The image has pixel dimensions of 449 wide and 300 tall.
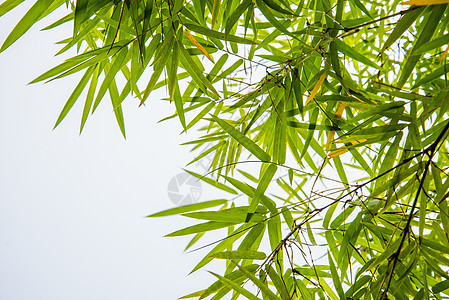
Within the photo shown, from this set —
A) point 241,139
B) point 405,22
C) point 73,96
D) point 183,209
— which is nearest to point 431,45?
point 405,22

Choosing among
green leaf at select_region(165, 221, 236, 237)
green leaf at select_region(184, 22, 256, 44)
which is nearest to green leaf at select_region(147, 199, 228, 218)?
green leaf at select_region(165, 221, 236, 237)

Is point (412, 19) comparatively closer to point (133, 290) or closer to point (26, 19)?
point (26, 19)

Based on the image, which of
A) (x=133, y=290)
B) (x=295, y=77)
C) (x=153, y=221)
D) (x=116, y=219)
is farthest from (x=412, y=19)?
(x=133, y=290)

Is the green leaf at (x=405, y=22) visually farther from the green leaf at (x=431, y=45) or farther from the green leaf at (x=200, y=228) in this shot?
the green leaf at (x=200, y=228)

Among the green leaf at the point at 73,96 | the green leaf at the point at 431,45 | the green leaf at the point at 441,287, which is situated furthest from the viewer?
the green leaf at the point at 73,96

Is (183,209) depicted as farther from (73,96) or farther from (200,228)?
(73,96)

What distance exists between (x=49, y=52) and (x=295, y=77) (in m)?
2.20

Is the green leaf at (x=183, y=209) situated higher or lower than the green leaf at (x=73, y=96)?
lower

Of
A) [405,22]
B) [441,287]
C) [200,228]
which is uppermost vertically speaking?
[405,22]

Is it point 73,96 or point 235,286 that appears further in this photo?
point 73,96

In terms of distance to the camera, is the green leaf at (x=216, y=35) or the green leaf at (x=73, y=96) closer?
the green leaf at (x=216, y=35)

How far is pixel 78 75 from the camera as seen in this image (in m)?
2.57

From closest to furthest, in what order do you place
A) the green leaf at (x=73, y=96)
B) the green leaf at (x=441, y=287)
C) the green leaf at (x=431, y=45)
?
1. the green leaf at (x=431, y=45)
2. the green leaf at (x=441, y=287)
3. the green leaf at (x=73, y=96)

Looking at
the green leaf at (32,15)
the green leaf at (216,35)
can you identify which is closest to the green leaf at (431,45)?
the green leaf at (216,35)
